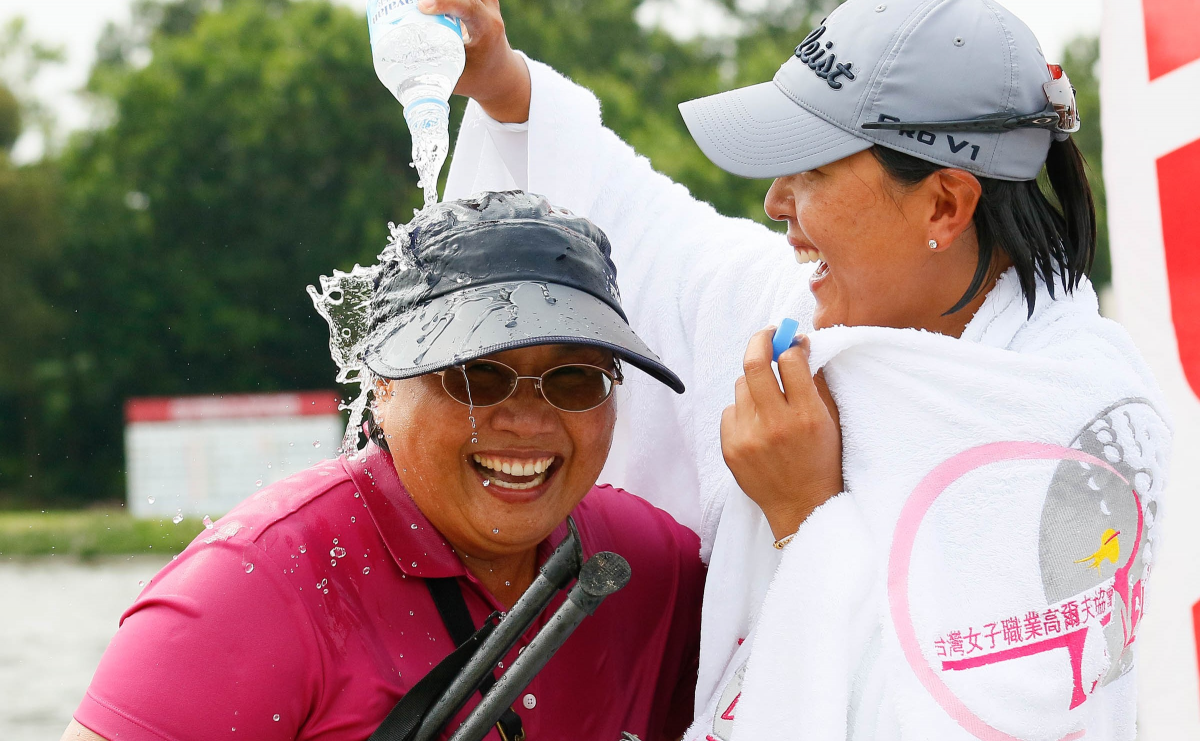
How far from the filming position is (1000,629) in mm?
1714

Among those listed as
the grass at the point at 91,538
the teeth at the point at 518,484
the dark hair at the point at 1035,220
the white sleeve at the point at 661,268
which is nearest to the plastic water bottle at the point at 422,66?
the white sleeve at the point at 661,268

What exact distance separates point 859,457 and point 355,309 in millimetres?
954

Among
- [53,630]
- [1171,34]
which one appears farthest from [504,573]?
[53,630]

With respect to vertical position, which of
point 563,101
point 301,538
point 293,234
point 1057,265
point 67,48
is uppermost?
point 67,48

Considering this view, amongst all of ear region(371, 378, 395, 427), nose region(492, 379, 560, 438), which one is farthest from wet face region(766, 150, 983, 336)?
ear region(371, 378, 395, 427)

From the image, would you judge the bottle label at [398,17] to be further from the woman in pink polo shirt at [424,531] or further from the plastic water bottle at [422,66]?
the woman in pink polo shirt at [424,531]

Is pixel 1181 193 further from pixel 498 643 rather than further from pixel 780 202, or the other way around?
pixel 498 643

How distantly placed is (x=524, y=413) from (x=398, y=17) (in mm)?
875

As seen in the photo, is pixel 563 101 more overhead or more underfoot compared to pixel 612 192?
more overhead

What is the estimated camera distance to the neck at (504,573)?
81.9 inches

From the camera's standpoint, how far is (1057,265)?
2.00 m

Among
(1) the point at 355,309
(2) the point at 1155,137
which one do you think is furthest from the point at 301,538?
(2) the point at 1155,137

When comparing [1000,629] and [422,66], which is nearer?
[1000,629]

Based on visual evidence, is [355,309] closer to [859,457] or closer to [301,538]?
[301,538]
